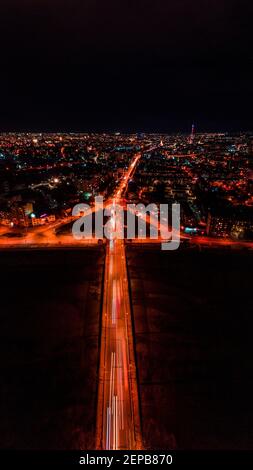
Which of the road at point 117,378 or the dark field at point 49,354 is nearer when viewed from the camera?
the road at point 117,378

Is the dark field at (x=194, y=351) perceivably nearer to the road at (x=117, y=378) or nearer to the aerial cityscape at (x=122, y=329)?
the aerial cityscape at (x=122, y=329)

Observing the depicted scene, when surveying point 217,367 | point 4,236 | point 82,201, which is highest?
point 82,201

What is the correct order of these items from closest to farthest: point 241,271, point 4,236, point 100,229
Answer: point 241,271 → point 4,236 → point 100,229

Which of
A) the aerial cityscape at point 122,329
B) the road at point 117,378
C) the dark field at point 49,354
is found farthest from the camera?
the aerial cityscape at point 122,329

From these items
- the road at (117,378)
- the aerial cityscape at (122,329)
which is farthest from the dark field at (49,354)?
the road at (117,378)

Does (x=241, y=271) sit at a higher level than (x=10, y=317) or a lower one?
higher
